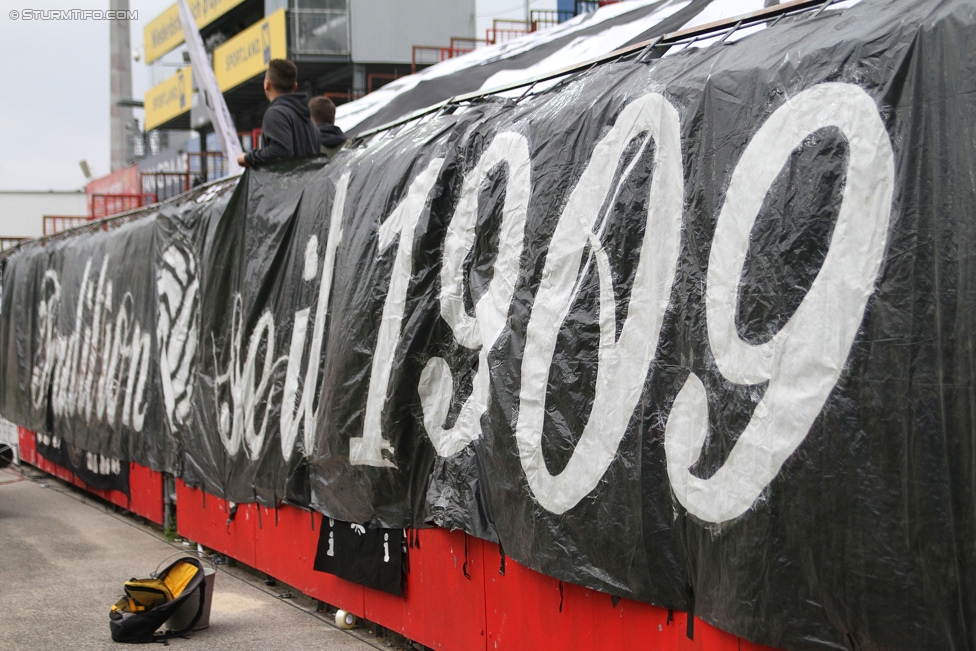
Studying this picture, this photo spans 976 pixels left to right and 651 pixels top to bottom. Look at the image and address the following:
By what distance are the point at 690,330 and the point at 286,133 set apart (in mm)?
4106

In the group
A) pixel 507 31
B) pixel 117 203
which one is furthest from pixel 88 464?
pixel 117 203

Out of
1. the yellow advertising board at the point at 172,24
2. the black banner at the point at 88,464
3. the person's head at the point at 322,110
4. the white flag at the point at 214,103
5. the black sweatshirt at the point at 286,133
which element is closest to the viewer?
the black sweatshirt at the point at 286,133

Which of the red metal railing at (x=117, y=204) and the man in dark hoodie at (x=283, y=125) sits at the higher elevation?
the red metal railing at (x=117, y=204)

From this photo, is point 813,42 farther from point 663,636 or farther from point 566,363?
point 663,636

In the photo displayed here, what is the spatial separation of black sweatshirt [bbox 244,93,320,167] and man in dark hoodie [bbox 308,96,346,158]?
20 cm

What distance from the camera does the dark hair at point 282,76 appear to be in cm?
700

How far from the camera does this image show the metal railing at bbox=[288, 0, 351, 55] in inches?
984

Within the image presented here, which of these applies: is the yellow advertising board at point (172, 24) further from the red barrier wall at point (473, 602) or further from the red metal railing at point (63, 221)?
the red barrier wall at point (473, 602)

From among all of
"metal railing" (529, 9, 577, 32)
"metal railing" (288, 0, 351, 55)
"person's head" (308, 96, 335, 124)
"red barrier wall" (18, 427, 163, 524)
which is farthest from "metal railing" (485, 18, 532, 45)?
"person's head" (308, 96, 335, 124)

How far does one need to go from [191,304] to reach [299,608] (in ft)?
8.73

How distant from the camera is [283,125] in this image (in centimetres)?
664

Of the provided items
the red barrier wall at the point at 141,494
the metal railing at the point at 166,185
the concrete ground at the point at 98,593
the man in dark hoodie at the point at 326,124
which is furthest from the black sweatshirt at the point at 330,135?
the metal railing at the point at 166,185

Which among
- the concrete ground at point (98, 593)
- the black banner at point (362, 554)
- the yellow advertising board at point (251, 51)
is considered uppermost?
the yellow advertising board at point (251, 51)

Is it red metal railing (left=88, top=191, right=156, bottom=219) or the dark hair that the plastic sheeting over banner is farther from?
red metal railing (left=88, top=191, right=156, bottom=219)
